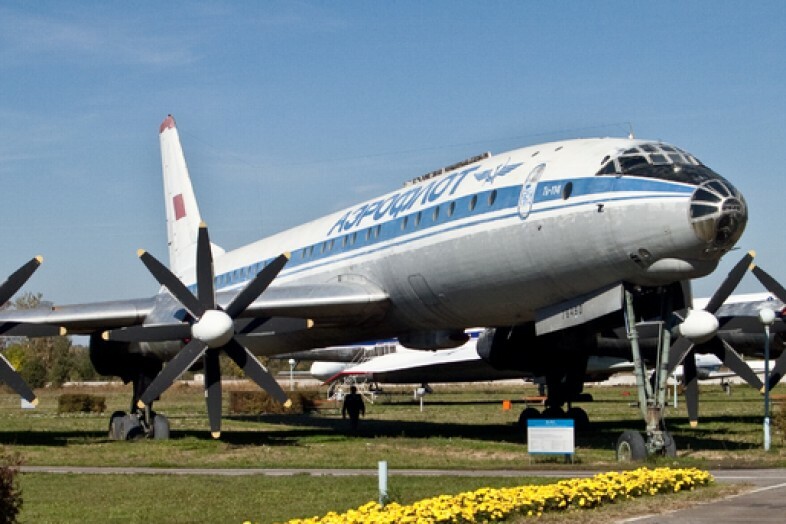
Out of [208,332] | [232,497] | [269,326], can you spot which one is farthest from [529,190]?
[232,497]

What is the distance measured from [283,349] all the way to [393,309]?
6565 mm

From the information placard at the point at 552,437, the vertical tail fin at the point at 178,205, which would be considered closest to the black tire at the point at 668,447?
the information placard at the point at 552,437

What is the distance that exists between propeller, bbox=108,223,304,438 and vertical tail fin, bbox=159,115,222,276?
Answer: 1534 centimetres

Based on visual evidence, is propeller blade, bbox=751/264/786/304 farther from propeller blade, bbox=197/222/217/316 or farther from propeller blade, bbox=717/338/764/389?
propeller blade, bbox=197/222/217/316

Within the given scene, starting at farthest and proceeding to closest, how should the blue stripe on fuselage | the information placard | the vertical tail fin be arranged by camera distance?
1. the vertical tail fin
2. the information placard
3. the blue stripe on fuselage

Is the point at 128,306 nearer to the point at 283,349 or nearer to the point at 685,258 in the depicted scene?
the point at 283,349

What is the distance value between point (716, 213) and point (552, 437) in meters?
5.06

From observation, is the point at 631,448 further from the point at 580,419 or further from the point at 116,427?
the point at 116,427

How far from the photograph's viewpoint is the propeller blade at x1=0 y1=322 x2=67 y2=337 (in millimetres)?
26562

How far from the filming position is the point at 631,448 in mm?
19734

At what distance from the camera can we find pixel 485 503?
13031 mm

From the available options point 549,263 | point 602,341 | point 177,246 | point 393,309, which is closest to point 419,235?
point 393,309

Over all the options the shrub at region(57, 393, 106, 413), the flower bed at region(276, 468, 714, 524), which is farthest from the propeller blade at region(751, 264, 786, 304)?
the shrub at region(57, 393, 106, 413)

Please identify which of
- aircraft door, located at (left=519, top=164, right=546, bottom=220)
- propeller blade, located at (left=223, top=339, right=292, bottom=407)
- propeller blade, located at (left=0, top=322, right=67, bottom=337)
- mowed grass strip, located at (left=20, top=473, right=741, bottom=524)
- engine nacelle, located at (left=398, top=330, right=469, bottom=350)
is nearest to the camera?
mowed grass strip, located at (left=20, top=473, right=741, bottom=524)
